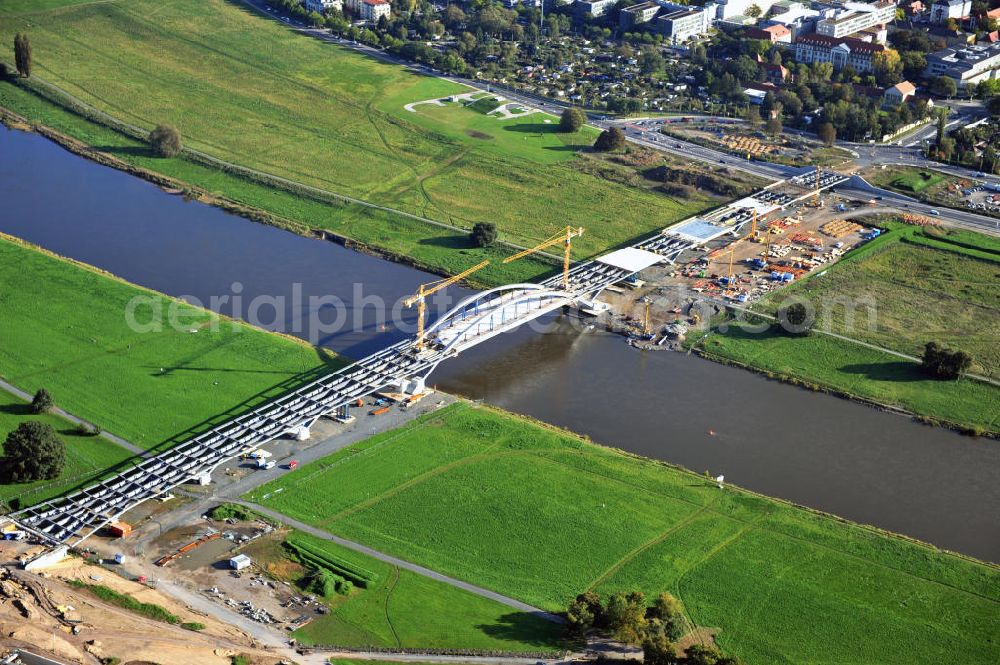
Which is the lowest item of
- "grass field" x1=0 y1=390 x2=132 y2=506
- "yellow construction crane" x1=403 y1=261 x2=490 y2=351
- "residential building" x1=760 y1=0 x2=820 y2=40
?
"grass field" x1=0 y1=390 x2=132 y2=506

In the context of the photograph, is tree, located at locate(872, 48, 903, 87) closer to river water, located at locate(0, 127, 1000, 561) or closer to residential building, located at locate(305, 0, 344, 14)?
river water, located at locate(0, 127, 1000, 561)

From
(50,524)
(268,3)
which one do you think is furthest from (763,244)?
(268,3)

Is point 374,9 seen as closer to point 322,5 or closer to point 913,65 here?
point 322,5

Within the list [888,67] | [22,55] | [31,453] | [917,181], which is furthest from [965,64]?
[31,453]

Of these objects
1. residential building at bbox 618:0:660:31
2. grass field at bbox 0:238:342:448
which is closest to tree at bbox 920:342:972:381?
grass field at bbox 0:238:342:448

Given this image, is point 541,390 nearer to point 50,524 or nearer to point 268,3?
point 50,524

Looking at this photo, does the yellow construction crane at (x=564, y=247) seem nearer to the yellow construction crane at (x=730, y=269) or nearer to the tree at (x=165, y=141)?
the yellow construction crane at (x=730, y=269)

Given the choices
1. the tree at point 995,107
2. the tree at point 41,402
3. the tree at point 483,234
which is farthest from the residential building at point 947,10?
the tree at point 41,402
